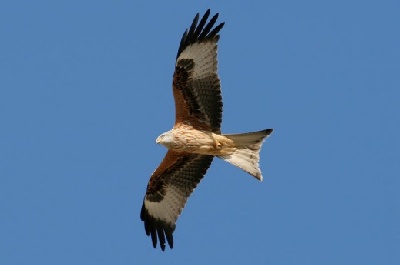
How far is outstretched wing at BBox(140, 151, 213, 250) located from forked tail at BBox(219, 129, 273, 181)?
2.53ft

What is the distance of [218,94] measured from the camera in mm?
13203

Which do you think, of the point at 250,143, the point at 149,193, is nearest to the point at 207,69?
the point at 250,143

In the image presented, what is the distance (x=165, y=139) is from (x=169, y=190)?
1.22m

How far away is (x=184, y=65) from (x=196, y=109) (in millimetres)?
627

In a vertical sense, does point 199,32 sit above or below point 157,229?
above

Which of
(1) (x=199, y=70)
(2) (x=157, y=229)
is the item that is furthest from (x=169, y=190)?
(1) (x=199, y=70)

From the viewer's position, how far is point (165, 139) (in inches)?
525

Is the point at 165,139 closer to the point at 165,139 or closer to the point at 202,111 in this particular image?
the point at 165,139

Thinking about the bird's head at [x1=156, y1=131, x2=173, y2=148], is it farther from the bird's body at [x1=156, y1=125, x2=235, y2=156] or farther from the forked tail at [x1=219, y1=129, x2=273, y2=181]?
the forked tail at [x1=219, y1=129, x2=273, y2=181]

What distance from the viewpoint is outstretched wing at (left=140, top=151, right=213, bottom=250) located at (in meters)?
14.1

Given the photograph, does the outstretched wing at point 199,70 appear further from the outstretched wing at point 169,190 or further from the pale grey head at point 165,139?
the outstretched wing at point 169,190

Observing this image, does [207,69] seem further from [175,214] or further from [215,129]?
[175,214]

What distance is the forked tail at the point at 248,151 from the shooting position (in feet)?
43.9

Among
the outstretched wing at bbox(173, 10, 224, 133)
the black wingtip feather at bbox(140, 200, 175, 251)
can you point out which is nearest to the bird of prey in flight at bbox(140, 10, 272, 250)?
the outstretched wing at bbox(173, 10, 224, 133)
